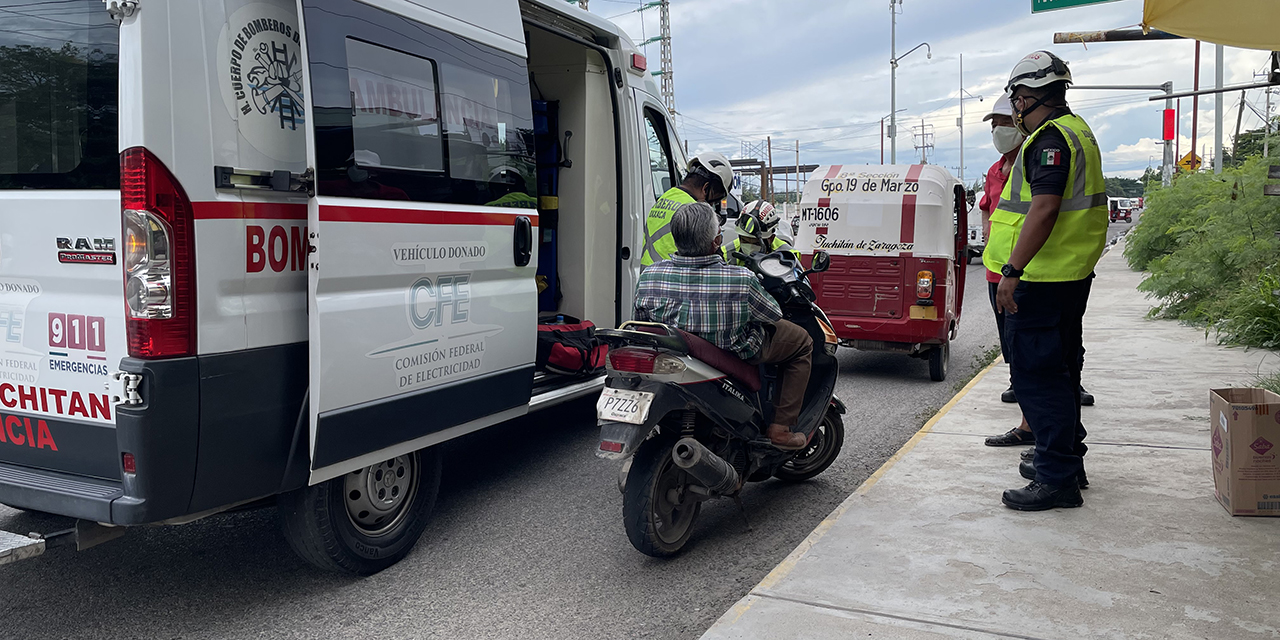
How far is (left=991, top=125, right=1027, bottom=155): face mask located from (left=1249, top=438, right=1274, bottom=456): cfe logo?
249 cm

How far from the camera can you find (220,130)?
3.26 meters

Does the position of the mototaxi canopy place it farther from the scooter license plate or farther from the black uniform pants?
the scooter license plate

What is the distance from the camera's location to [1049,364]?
425 cm

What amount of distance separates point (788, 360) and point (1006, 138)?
2416 mm

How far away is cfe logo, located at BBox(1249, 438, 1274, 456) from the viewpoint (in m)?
3.96

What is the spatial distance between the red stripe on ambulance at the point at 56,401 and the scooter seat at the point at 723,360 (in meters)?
2.30

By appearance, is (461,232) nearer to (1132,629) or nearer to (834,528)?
(834,528)

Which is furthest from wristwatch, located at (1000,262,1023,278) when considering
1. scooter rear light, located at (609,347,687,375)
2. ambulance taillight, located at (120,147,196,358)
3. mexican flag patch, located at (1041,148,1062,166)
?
ambulance taillight, located at (120,147,196,358)

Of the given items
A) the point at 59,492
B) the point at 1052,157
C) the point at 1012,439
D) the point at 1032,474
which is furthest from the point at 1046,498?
the point at 59,492

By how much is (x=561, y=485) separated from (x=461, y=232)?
178 centimetres

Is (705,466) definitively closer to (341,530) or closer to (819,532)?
(819,532)

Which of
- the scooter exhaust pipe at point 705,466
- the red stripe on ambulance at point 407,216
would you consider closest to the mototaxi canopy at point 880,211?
the red stripe on ambulance at point 407,216

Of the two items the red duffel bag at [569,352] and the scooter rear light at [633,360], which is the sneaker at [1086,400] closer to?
the red duffel bag at [569,352]

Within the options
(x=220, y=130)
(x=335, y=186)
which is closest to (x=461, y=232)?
(x=335, y=186)
